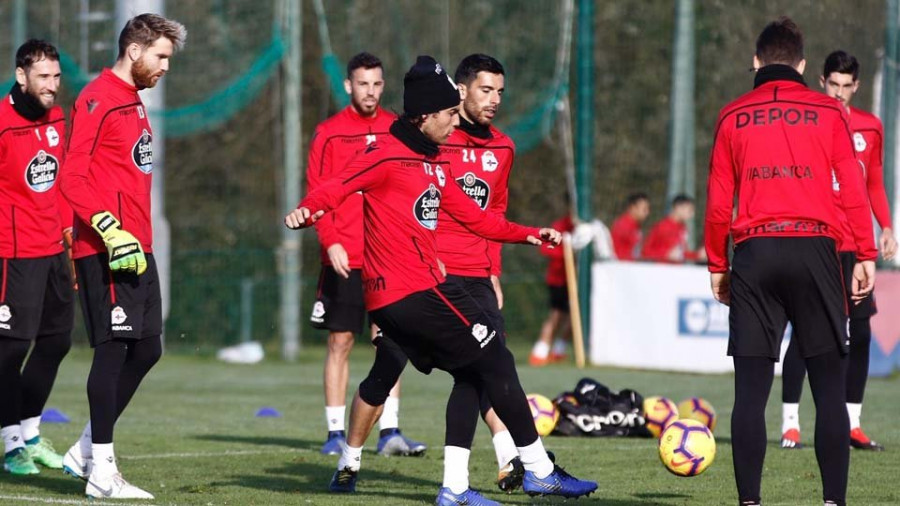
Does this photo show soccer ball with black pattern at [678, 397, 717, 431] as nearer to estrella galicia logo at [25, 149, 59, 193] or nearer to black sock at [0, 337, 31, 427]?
black sock at [0, 337, 31, 427]

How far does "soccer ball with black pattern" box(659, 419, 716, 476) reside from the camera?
26.3ft

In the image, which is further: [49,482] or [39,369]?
[39,369]

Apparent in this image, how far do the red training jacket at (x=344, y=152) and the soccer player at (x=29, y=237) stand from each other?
1.77 meters

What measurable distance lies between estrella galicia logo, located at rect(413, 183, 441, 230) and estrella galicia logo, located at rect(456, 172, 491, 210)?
3.25ft

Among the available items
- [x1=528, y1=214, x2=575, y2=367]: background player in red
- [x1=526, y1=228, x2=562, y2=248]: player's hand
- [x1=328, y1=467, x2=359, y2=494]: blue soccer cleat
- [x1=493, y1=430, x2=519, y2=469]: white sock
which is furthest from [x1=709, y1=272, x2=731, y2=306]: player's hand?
[x1=528, y1=214, x2=575, y2=367]: background player in red

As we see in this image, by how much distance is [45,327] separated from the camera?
8.89 meters

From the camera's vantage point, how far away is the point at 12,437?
29.1 feet

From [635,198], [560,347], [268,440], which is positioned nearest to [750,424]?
[268,440]

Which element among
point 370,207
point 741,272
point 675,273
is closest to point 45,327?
point 370,207

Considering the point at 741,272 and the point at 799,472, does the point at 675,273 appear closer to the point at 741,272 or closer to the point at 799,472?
the point at 799,472

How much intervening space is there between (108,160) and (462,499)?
236 cm

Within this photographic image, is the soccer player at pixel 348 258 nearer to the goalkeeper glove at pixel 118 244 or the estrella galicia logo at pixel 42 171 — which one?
the estrella galicia logo at pixel 42 171

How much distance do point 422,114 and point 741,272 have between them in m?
1.65

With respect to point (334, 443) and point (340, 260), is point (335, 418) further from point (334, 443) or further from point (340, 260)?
point (340, 260)
